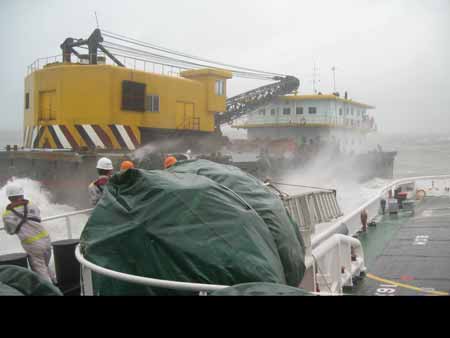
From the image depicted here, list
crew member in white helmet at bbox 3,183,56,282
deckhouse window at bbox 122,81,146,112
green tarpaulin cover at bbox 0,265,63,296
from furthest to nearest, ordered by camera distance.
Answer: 1. deckhouse window at bbox 122,81,146,112
2. crew member in white helmet at bbox 3,183,56,282
3. green tarpaulin cover at bbox 0,265,63,296

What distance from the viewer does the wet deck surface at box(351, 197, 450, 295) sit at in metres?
3.61

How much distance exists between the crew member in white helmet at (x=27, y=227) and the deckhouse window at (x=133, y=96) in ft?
18.3

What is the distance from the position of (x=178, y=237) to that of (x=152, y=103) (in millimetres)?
7482

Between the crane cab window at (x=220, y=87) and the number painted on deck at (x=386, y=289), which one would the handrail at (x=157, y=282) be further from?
the crane cab window at (x=220, y=87)

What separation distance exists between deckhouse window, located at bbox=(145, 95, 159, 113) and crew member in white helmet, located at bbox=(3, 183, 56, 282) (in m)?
5.99

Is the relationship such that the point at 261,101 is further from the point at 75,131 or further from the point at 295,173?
the point at 75,131

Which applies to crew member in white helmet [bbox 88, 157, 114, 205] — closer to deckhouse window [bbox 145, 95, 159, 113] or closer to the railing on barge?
the railing on barge

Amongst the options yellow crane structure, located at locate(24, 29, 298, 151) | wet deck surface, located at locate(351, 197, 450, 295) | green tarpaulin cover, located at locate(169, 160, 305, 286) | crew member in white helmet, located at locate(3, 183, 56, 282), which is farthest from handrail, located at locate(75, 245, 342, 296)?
yellow crane structure, located at locate(24, 29, 298, 151)

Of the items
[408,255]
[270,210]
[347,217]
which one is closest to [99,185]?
[270,210]

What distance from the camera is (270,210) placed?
242 centimetres

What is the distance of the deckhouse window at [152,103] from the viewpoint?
9117 mm
